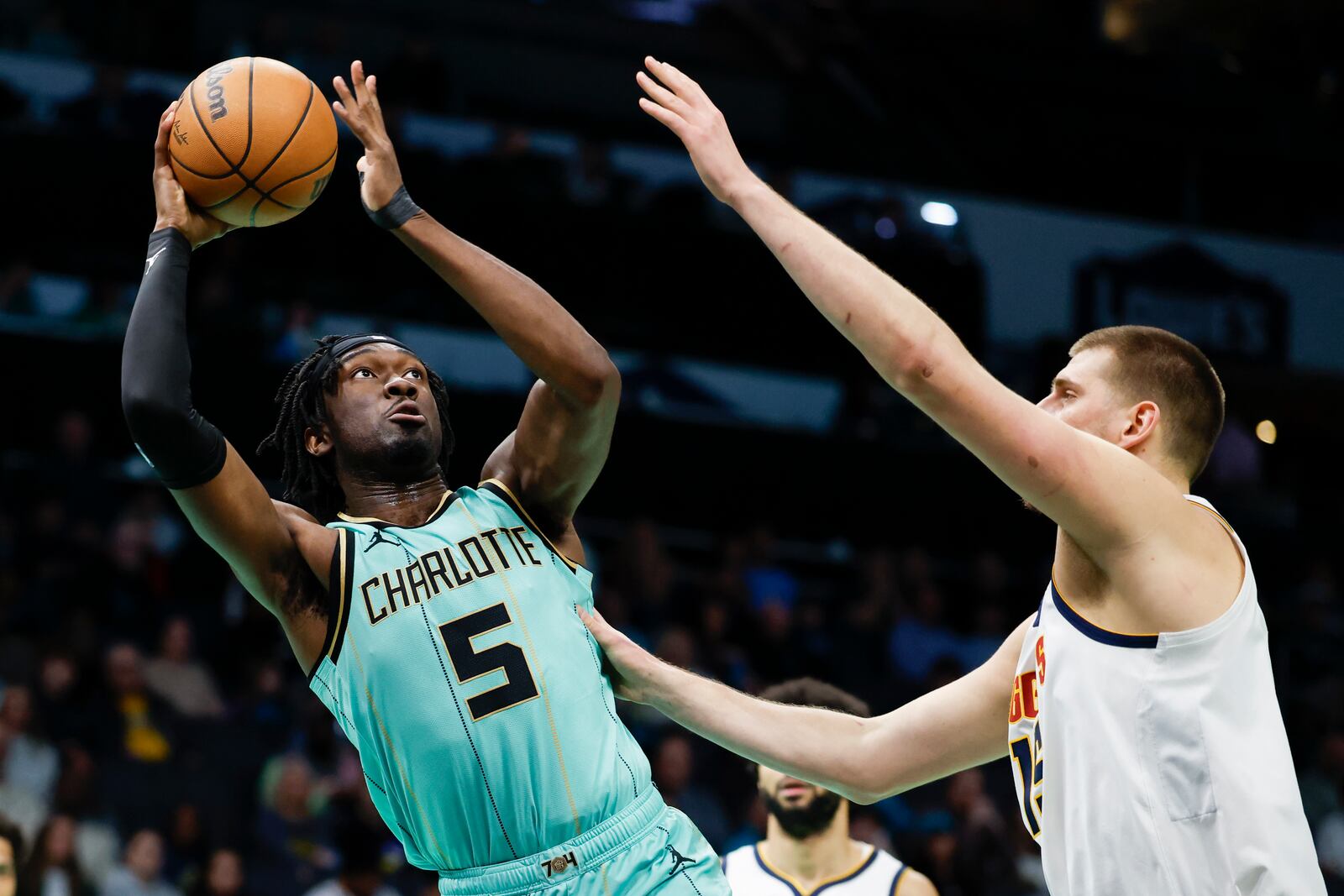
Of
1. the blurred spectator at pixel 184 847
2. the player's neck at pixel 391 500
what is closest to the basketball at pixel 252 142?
the player's neck at pixel 391 500

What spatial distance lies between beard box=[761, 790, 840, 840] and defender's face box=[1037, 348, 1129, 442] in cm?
292

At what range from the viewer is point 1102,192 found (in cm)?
1855

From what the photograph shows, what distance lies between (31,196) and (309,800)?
537 centimetres

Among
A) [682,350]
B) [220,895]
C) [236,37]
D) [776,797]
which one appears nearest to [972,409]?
[776,797]

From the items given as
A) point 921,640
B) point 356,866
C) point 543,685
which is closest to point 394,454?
point 543,685

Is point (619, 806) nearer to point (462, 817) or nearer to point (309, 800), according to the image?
point (462, 817)

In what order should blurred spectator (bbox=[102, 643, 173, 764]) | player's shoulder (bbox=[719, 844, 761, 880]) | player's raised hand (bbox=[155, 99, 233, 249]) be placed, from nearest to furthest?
1. player's raised hand (bbox=[155, 99, 233, 249])
2. player's shoulder (bbox=[719, 844, 761, 880])
3. blurred spectator (bbox=[102, 643, 173, 764])

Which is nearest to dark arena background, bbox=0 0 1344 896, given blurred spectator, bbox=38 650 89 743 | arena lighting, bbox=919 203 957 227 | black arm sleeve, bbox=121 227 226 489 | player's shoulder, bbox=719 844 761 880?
blurred spectator, bbox=38 650 89 743

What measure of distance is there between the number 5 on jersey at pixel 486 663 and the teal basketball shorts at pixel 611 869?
15.3 inches

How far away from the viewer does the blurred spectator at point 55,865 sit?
8.31 m

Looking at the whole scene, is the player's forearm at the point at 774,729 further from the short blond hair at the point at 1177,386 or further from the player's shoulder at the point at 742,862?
the player's shoulder at the point at 742,862

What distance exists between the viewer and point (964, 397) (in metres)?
2.95

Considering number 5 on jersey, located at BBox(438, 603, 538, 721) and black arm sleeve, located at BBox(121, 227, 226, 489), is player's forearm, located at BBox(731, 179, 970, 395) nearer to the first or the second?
number 5 on jersey, located at BBox(438, 603, 538, 721)

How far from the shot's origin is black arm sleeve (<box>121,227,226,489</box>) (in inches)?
145
